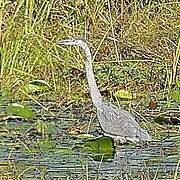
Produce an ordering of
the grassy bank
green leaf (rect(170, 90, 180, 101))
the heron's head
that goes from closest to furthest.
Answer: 1. the heron's head
2. green leaf (rect(170, 90, 180, 101))
3. the grassy bank

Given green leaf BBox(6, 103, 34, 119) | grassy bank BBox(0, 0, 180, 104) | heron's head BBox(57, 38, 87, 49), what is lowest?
grassy bank BBox(0, 0, 180, 104)

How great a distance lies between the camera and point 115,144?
3994 millimetres

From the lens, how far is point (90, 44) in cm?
589

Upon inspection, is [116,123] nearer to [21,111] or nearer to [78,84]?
[21,111]

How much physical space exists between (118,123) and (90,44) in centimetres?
189

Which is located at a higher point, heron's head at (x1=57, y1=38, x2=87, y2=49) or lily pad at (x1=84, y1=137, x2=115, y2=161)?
heron's head at (x1=57, y1=38, x2=87, y2=49)

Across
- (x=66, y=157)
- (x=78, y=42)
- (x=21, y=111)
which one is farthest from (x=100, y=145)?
(x=78, y=42)

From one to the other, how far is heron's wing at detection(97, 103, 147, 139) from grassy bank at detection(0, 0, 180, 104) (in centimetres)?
78

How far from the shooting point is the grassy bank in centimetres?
536

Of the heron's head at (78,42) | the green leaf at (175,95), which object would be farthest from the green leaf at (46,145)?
the green leaf at (175,95)

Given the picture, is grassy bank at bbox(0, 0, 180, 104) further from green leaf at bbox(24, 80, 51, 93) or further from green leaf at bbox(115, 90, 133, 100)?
green leaf at bbox(115, 90, 133, 100)

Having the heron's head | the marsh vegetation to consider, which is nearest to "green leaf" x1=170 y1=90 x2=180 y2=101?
the marsh vegetation

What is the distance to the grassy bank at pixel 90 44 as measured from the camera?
5.36m

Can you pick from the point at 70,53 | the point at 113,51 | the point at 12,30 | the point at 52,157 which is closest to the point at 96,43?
the point at 113,51
